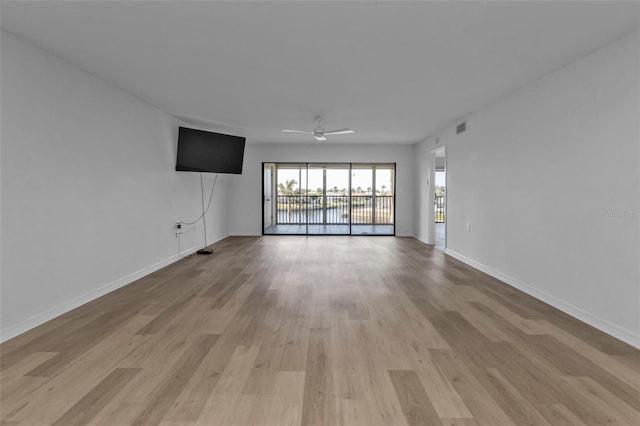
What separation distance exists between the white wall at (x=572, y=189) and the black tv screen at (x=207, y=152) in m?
4.25

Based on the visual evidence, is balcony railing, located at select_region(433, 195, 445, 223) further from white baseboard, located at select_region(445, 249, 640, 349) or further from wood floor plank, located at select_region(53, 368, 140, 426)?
wood floor plank, located at select_region(53, 368, 140, 426)

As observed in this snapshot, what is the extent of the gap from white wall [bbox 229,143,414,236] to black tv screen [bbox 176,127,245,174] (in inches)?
76.1

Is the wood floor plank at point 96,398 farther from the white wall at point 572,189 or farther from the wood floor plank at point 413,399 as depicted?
the white wall at point 572,189

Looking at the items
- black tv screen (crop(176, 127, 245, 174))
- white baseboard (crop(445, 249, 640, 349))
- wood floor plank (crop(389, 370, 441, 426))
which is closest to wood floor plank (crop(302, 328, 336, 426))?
wood floor plank (crop(389, 370, 441, 426))

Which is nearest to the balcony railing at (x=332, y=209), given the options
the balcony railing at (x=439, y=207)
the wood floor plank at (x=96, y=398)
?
the balcony railing at (x=439, y=207)

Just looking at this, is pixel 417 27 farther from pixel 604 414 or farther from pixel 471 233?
pixel 471 233

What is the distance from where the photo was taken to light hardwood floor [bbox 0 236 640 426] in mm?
1683

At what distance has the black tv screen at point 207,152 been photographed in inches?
211

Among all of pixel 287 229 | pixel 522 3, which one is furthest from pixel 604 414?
pixel 287 229

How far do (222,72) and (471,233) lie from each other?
416 centimetres

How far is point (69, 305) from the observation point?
3141 mm

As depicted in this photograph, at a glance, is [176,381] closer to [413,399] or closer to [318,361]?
[318,361]

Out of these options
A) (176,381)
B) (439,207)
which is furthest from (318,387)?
(439,207)

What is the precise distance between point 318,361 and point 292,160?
22.0 feet
